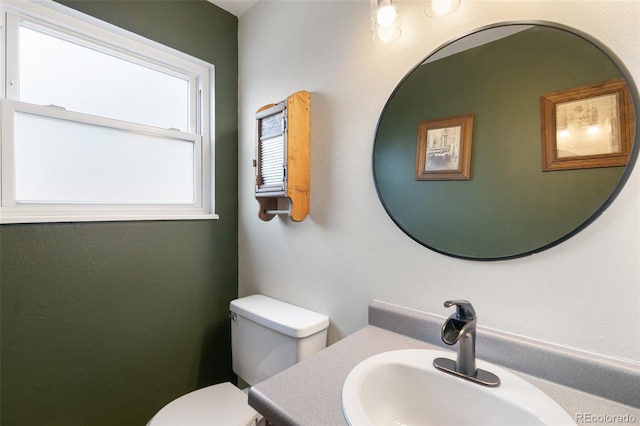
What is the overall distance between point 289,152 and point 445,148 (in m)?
0.63

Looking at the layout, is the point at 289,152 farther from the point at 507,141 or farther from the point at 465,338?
the point at 465,338

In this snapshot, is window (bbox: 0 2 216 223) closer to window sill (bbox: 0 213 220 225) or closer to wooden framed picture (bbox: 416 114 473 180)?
window sill (bbox: 0 213 220 225)

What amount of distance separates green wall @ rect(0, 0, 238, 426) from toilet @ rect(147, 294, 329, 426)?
0.95 ft

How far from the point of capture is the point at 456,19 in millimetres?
854

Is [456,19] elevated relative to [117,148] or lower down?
elevated

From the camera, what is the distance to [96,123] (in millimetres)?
1248

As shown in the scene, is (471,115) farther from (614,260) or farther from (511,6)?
(614,260)

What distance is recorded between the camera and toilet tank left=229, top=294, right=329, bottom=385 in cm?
111

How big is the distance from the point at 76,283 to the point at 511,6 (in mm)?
1831

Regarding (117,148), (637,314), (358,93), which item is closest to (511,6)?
(358,93)

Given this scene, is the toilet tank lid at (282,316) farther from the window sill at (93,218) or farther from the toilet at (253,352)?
the window sill at (93,218)

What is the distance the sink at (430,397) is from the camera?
0.58 m

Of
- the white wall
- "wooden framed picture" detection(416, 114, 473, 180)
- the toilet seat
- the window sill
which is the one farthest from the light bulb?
the toilet seat

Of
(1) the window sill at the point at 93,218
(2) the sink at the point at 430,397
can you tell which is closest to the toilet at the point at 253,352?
(2) the sink at the point at 430,397
